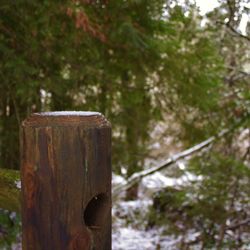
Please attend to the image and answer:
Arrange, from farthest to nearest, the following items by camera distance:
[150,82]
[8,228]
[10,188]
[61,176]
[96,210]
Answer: [150,82]
[8,228]
[10,188]
[96,210]
[61,176]

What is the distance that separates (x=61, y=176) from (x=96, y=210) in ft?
0.78

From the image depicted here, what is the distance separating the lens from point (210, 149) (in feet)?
19.7

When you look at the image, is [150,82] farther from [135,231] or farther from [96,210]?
[96,210]

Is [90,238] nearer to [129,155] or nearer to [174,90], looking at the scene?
[174,90]

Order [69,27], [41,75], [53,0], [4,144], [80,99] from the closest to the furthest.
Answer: [53,0]
[69,27]
[41,75]
[4,144]
[80,99]

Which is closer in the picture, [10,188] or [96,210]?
[96,210]

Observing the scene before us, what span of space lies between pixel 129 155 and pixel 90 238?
566cm

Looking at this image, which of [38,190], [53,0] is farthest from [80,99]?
[38,190]

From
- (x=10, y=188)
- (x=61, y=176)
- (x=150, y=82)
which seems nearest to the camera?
(x=61, y=176)

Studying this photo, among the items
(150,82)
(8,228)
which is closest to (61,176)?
(8,228)

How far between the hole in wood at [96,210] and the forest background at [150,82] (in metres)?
2.64

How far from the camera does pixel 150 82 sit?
21.4 ft

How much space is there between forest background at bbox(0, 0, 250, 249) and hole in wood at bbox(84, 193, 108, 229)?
264 centimetres

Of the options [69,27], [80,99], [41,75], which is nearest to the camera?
[69,27]
